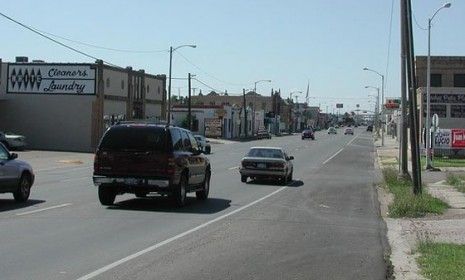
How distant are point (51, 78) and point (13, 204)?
4079 centimetres

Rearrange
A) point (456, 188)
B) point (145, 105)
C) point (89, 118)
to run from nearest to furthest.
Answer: point (456, 188), point (89, 118), point (145, 105)

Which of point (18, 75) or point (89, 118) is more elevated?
point (18, 75)

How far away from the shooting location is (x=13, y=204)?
16.5m

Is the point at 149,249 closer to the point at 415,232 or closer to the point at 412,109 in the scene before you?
the point at 415,232

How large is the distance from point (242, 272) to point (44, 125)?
1926 inches

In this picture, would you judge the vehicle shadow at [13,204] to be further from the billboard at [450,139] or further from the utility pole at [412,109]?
the billboard at [450,139]

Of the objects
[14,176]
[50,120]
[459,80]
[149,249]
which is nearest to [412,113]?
[14,176]

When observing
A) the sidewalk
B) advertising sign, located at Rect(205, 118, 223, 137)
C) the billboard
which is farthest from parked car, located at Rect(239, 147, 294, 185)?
advertising sign, located at Rect(205, 118, 223, 137)

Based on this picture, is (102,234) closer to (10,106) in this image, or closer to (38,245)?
(38,245)

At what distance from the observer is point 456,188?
24.1 meters

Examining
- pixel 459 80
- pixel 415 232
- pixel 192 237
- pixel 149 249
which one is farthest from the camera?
pixel 459 80

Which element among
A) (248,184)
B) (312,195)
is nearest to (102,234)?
(312,195)

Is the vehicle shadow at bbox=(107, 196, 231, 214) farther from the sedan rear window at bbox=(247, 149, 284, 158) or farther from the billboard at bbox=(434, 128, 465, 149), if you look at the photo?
the billboard at bbox=(434, 128, 465, 149)

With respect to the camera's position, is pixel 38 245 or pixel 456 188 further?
pixel 456 188
